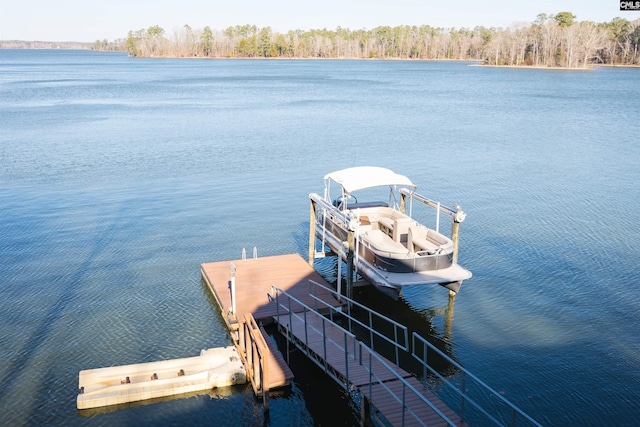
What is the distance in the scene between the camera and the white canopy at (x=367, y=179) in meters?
19.4

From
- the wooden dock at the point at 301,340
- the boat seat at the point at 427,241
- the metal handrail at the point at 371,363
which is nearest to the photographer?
the metal handrail at the point at 371,363

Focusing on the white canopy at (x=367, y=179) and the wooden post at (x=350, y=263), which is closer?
the wooden post at (x=350, y=263)

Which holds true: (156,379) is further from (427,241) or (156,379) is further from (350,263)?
(427,241)

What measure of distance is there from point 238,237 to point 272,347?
32.4ft

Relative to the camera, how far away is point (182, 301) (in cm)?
1792

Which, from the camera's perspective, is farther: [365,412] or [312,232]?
[312,232]

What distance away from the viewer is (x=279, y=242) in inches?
922

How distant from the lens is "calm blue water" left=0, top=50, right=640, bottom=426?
1355 cm

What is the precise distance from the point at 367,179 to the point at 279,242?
5.31 metres

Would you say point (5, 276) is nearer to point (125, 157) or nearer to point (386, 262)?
point (386, 262)

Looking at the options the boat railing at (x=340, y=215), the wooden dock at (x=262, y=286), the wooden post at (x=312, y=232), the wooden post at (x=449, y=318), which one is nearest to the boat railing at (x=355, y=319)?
the wooden dock at (x=262, y=286)

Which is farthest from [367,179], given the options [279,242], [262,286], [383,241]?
[279,242]

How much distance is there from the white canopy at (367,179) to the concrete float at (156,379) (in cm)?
760

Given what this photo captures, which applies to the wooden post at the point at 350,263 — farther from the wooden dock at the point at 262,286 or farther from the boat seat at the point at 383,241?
the boat seat at the point at 383,241
